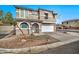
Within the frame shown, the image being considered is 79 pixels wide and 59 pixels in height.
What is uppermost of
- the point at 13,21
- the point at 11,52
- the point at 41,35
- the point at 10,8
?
the point at 10,8

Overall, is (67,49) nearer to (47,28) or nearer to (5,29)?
(47,28)

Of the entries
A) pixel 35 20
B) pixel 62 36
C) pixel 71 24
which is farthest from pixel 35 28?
pixel 71 24

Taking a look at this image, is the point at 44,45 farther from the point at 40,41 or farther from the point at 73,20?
the point at 73,20

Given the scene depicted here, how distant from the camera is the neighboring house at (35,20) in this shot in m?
2.80

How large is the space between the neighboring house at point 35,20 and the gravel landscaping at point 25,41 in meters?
0.09

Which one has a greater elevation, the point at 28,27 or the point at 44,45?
the point at 28,27

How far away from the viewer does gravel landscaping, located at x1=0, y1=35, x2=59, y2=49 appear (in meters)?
2.78

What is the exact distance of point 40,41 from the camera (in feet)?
9.15

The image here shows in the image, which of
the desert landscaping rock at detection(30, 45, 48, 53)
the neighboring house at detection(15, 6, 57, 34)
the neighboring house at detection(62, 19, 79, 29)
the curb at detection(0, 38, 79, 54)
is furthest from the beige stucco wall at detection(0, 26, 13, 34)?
the neighboring house at detection(62, 19, 79, 29)

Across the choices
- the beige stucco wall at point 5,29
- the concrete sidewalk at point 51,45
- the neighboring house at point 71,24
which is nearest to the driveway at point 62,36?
the concrete sidewalk at point 51,45

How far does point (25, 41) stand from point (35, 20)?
0.32 meters

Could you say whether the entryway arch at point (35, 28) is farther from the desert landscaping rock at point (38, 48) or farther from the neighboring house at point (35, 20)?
the desert landscaping rock at point (38, 48)
